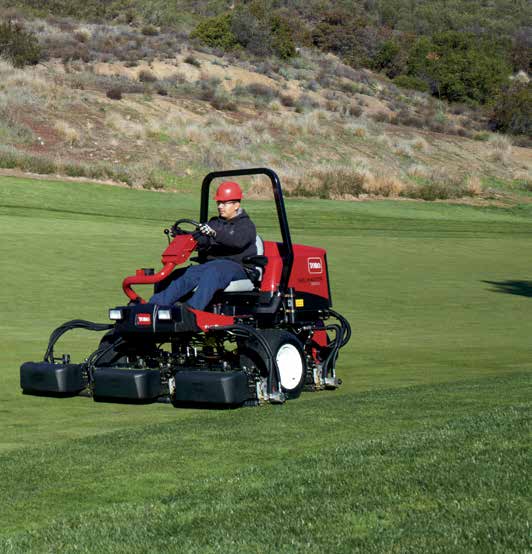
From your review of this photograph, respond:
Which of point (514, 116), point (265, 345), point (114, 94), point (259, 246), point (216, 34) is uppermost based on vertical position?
point (216, 34)

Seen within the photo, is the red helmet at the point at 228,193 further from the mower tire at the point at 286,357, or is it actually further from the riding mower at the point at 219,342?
the mower tire at the point at 286,357

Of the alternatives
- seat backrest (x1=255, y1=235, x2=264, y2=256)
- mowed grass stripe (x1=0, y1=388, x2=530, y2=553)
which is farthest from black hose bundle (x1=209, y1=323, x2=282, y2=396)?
mowed grass stripe (x1=0, y1=388, x2=530, y2=553)

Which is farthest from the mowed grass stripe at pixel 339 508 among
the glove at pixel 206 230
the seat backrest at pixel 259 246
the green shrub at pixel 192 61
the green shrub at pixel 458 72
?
the green shrub at pixel 458 72

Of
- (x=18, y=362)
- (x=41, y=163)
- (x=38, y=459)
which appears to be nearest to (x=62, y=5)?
(x=41, y=163)

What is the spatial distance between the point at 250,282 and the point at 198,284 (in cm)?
66

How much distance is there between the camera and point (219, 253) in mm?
11539

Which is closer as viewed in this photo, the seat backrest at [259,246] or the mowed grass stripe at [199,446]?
the mowed grass stripe at [199,446]

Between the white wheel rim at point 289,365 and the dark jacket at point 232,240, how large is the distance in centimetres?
100

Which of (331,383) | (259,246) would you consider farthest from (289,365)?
(259,246)

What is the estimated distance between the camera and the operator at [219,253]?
10930 millimetres

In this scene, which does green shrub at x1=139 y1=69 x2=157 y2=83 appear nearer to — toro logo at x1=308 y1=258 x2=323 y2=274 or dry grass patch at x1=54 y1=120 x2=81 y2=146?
dry grass patch at x1=54 y1=120 x2=81 y2=146

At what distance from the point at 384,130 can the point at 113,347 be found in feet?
179

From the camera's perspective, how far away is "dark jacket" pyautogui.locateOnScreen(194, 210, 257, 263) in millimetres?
11219

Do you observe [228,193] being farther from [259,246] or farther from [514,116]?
[514,116]
